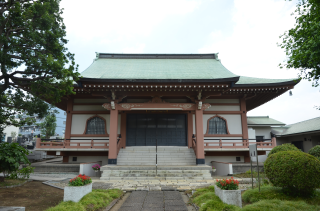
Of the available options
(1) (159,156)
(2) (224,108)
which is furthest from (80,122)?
(2) (224,108)

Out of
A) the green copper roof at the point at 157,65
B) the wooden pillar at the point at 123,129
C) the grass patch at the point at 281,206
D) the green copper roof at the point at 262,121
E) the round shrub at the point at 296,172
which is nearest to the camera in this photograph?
the grass patch at the point at 281,206

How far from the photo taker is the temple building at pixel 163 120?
1139 cm

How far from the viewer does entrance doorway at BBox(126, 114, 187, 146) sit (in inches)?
525

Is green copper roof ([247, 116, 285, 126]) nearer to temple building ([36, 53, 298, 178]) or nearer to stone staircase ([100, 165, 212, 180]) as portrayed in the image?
temple building ([36, 53, 298, 178])

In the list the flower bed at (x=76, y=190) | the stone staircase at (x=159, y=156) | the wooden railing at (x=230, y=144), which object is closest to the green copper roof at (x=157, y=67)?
the wooden railing at (x=230, y=144)

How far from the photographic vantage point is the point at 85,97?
1338 centimetres

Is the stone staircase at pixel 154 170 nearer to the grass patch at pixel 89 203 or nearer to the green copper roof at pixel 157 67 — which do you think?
the grass patch at pixel 89 203

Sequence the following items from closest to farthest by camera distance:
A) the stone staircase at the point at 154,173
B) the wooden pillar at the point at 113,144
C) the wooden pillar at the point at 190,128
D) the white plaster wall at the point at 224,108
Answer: the stone staircase at the point at 154,173 → the wooden pillar at the point at 113,144 → the wooden pillar at the point at 190,128 → the white plaster wall at the point at 224,108

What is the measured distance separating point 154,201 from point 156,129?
25.7 feet

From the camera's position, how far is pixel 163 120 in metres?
13.7

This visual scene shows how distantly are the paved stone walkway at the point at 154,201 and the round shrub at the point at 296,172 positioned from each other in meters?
2.86

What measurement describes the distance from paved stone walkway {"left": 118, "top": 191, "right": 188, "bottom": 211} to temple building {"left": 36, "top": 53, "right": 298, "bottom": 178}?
4.72 metres

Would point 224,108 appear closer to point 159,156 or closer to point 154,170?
point 159,156

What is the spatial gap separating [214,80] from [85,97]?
28.7 feet
